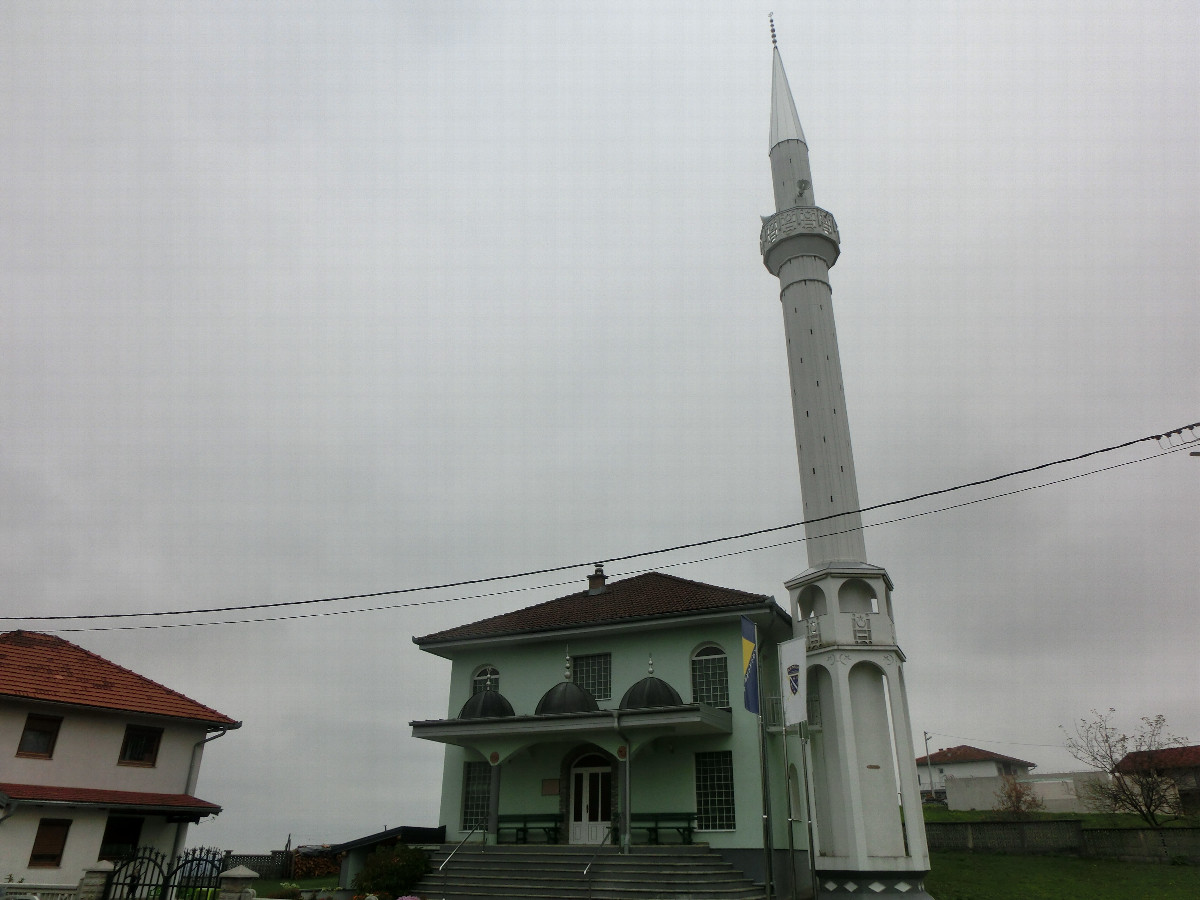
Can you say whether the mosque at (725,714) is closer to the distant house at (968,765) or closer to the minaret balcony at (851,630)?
the minaret balcony at (851,630)

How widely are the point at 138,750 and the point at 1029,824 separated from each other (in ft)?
88.8

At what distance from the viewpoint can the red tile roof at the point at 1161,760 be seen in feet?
109

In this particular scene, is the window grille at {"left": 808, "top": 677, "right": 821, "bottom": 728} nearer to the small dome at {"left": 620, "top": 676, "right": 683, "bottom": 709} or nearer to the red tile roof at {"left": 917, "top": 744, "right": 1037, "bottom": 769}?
the small dome at {"left": 620, "top": 676, "right": 683, "bottom": 709}

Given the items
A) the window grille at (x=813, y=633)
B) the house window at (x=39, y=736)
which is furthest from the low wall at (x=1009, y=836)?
the house window at (x=39, y=736)

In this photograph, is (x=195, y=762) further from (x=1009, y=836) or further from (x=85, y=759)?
(x=1009, y=836)

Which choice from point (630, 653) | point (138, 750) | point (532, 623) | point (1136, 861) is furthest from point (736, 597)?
point (138, 750)

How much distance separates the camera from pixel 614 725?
64.7ft

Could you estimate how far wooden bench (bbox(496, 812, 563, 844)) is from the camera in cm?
2128

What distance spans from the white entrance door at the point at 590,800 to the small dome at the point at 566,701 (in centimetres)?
193

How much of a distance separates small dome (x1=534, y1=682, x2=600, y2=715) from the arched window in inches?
124

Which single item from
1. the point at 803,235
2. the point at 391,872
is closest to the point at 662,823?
the point at 391,872

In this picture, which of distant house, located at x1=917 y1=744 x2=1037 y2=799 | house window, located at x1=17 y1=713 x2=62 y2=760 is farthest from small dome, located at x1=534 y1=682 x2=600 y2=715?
distant house, located at x1=917 y1=744 x2=1037 y2=799

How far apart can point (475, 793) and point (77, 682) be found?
11.4 meters

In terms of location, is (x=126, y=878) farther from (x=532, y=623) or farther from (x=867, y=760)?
(x=867, y=760)
